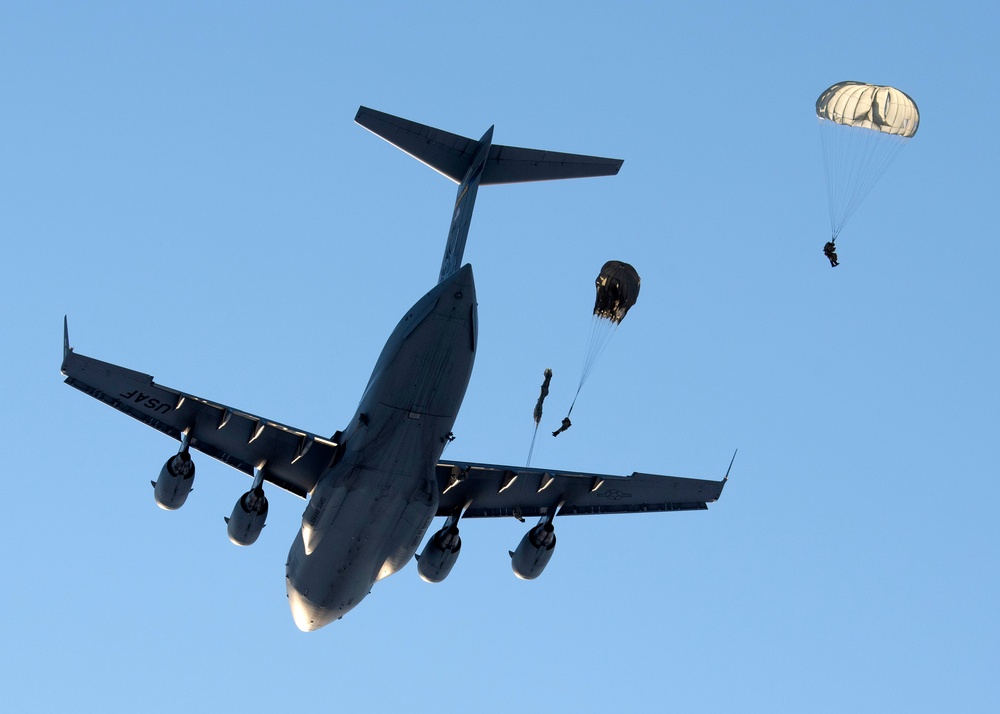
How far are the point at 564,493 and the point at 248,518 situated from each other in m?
8.91

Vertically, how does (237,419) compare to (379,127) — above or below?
below

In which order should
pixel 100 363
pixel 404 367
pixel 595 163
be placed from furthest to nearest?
pixel 595 163 → pixel 100 363 → pixel 404 367

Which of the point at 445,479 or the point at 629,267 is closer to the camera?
the point at 629,267

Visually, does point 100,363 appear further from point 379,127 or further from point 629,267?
point 629,267

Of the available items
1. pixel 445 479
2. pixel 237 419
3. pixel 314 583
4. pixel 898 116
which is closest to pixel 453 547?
pixel 445 479

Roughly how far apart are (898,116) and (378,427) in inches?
645

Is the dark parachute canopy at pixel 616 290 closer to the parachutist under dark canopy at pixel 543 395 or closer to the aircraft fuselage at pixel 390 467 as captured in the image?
the parachutist under dark canopy at pixel 543 395

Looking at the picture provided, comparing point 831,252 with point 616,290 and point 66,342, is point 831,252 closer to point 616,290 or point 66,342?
point 616,290

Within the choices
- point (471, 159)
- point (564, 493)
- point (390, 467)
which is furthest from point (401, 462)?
point (471, 159)

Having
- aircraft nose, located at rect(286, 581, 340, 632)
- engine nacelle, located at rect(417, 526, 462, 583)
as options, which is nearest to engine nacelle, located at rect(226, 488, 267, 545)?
aircraft nose, located at rect(286, 581, 340, 632)

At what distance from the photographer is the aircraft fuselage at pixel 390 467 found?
32.1m

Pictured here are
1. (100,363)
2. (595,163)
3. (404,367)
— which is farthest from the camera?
(595,163)

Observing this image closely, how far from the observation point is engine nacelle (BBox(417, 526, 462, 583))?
131ft

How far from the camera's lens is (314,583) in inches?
1470
